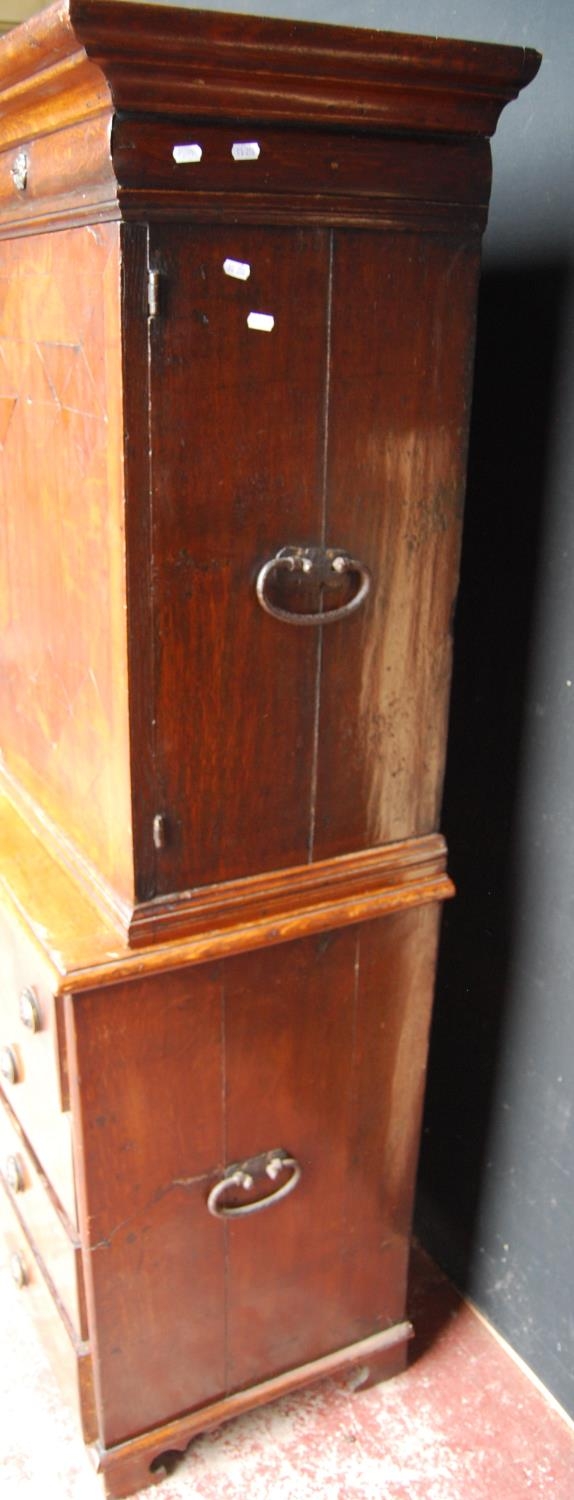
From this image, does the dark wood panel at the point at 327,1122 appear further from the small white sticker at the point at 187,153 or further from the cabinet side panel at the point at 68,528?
the small white sticker at the point at 187,153

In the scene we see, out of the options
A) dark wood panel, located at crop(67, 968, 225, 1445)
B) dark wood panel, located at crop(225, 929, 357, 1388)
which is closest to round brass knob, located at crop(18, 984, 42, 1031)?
dark wood panel, located at crop(67, 968, 225, 1445)

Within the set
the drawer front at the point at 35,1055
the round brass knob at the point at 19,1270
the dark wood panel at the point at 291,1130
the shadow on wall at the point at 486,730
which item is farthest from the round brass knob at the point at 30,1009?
the shadow on wall at the point at 486,730

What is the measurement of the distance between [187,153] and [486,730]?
32.3 inches

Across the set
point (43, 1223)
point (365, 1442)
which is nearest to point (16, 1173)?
point (43, 1223)

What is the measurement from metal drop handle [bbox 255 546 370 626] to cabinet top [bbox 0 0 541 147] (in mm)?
386

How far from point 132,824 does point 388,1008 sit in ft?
1.51

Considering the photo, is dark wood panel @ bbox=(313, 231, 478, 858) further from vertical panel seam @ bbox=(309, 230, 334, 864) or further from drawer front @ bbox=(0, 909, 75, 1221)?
drawer front @ bbox=(0, 909, 75, 1221)

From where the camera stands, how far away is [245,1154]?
1406 millimetres

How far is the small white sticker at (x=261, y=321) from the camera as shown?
107 cm

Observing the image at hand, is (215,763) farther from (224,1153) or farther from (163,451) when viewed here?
(224,1153)

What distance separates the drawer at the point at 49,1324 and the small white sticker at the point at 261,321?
119 centimetres

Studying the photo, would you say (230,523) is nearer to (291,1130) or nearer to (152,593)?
(152,593)

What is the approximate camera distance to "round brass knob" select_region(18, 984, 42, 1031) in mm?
1347

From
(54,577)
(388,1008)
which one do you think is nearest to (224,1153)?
(388,1008)
